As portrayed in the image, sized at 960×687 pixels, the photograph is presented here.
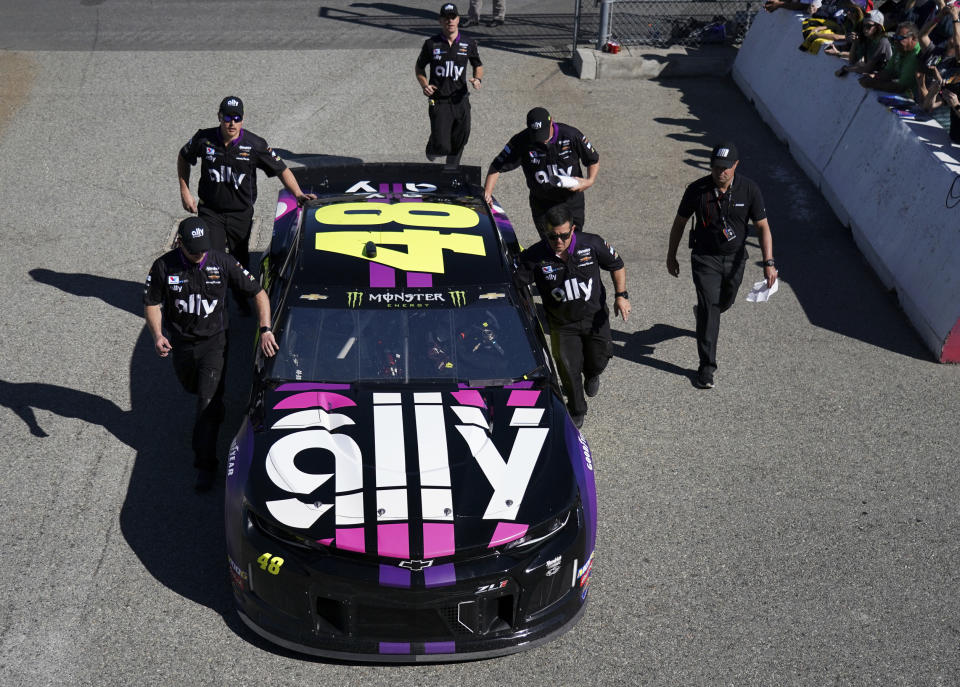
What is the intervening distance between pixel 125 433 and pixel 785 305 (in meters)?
5.70

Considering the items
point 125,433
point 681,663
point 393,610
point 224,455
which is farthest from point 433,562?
point 125,433

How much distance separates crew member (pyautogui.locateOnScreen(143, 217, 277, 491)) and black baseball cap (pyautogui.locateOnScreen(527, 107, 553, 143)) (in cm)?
278

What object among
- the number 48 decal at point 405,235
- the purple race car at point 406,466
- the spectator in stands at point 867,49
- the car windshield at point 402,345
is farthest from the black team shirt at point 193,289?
the spectator in stands at point 867,49

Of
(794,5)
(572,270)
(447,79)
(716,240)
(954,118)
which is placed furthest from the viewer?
(794,5)

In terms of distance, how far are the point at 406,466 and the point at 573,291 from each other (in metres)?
2.12

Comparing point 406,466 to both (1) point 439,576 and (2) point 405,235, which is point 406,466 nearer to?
(1) point 439,576

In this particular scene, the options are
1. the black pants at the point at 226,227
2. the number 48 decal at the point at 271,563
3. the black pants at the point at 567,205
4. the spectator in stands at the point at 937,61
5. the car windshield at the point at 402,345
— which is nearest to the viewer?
A: the number 48 decal at the point at 271,563

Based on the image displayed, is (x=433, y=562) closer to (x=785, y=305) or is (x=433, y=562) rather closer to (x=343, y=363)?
(x=343, y=363)

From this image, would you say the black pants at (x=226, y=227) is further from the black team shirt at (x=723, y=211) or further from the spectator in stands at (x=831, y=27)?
the spectator in stands at (x=831, y=27)

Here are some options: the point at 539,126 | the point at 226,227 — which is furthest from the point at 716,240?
the point at 226,227

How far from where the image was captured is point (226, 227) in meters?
7.63

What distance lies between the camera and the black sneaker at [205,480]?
6066 mm

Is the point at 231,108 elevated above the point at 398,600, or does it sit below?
above

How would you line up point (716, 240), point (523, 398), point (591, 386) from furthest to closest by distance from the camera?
point (716, 240) → point (591, 386) → point (523, 398)
